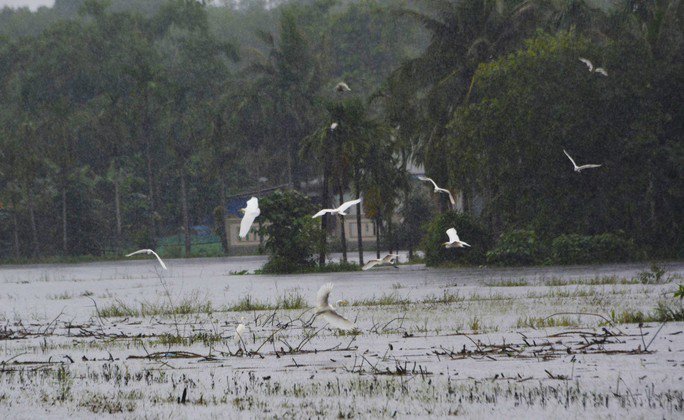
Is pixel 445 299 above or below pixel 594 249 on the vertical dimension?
below

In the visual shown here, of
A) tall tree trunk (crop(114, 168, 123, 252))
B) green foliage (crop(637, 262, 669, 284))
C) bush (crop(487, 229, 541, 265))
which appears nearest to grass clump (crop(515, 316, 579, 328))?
green foliage (crop(637, 262, 669, 284))

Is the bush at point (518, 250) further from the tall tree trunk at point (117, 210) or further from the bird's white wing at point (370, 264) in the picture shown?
the tall tree trunk at point (117, 210)

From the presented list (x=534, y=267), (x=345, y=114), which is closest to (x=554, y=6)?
(x=345, y=114)

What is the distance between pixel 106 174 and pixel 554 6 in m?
36.1

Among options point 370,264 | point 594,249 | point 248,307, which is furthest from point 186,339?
point 594,249

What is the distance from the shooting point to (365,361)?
11312 millimetres

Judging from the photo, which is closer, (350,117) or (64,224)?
(350,117)

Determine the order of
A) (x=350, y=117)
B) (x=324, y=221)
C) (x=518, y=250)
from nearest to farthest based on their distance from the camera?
1. (x=518, y=250)
2. (x=350, y=117)
3. (x=324, y=221)

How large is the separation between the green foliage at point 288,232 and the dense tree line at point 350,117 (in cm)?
350

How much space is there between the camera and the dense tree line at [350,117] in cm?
3478

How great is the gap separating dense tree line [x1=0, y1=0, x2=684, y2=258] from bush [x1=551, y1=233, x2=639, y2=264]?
110 centimetres

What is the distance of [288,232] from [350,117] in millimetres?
5327

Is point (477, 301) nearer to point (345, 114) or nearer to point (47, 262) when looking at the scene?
point (345, 114)

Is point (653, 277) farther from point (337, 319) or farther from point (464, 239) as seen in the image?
point (337, 319)
